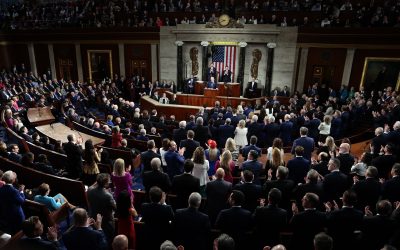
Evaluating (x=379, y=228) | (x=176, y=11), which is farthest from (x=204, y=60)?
(x=379, y=228)

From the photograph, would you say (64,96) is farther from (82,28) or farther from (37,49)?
(37,49)

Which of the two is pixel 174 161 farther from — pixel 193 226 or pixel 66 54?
pixel 66 54

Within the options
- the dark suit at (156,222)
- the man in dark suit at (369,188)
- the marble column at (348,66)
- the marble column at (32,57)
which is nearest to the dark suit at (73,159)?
the dark suit at (156,222)

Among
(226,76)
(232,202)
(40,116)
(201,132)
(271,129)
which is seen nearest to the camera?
(232,202)

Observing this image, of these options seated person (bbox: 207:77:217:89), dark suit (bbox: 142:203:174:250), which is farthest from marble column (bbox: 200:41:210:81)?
dark suit (bbox: 142:203:174:250)

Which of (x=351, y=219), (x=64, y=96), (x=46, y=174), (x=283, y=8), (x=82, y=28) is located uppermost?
(x=283, y=8)

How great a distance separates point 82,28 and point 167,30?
5.15 m

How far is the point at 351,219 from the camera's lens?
3215 millimetres

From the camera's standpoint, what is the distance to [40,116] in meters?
10.7

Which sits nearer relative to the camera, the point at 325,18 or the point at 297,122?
the point at 297,122

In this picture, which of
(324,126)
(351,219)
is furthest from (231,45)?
(351,219)

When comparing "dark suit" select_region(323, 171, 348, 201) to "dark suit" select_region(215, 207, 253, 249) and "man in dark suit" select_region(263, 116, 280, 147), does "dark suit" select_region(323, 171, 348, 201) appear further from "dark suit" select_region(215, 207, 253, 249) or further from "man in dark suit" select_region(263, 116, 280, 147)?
"man in dark suit" select_region(263, 116, 280, 147)

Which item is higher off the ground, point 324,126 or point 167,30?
point 167,30

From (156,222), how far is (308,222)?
1670 mm
